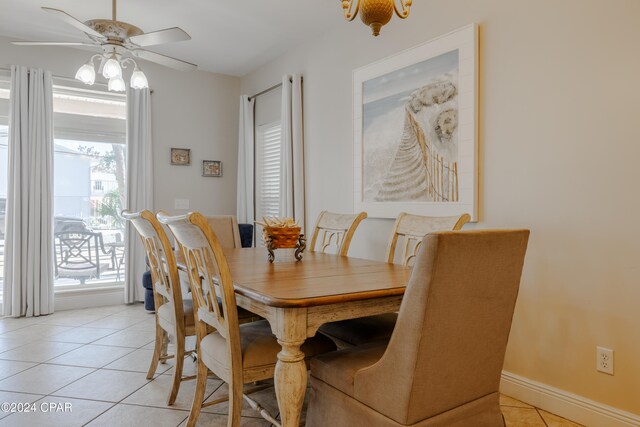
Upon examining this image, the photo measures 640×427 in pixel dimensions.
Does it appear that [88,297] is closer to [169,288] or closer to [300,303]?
[169,288]

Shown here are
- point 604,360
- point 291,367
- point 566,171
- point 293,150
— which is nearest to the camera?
point 291,367

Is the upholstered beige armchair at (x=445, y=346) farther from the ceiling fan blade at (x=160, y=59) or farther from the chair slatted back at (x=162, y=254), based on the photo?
the ceiling fan blade at (x=160, y=59)

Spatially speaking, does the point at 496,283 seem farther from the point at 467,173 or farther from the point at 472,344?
the point at 467,173

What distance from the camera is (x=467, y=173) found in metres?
2.65

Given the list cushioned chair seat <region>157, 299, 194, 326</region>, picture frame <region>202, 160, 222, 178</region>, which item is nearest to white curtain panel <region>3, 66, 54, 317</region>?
picture frame <region>202, 160, 222, 178</region>

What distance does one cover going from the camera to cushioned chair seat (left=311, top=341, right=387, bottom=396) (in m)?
1.47

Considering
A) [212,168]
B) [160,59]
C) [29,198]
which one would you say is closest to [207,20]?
[160,59]

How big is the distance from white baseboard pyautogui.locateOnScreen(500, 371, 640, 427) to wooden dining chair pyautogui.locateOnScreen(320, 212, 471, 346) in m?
0.84

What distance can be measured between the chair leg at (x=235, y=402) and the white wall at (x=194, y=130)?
3598 mm

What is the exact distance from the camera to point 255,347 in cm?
172

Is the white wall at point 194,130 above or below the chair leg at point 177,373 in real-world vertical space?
above

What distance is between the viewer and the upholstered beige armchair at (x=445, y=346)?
1218mm

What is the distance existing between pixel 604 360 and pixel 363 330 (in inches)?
45.2

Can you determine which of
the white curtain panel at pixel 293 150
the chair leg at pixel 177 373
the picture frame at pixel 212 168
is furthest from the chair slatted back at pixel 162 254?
the picture frame at pixel 212 168
